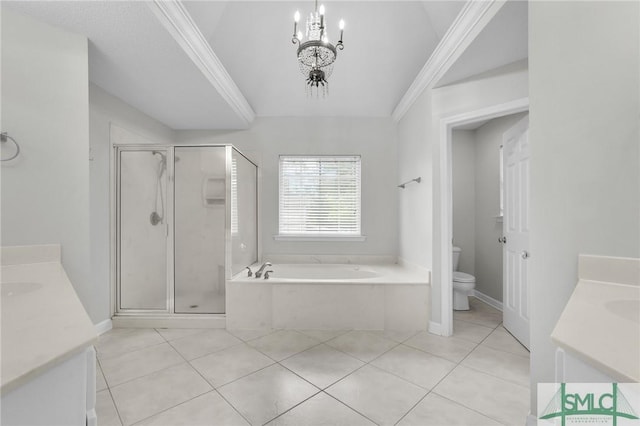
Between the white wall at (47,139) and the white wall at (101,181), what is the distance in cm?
77

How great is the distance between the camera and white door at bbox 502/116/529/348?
7.00 feet

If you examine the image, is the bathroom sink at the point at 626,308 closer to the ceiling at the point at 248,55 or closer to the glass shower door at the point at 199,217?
the ceiling at the point at 248,55

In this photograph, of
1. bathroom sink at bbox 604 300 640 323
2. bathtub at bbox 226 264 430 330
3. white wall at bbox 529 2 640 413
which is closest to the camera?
bathroom sink at bbox 604 300 640 323

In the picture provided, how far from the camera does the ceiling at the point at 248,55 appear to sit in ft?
5.07

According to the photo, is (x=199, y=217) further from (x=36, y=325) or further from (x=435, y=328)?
(x=435, y=328)

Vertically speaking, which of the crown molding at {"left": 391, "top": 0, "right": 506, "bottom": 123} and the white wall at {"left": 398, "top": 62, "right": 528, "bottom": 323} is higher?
the crown molding at {"left": 391, "top": 0, "right": 506, "bottom": 123}

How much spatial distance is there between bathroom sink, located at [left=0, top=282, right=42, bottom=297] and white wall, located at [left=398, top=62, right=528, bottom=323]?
2.74 m

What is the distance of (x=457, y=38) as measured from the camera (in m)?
1.82

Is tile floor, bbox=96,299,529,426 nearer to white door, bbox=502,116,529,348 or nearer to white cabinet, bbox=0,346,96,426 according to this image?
white door, bbox=502,116,529,348

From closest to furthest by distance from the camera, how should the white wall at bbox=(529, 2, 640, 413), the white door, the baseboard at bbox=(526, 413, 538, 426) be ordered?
the white wall at bbox=(529, 2, 640, 413)
the baseboard at bbox=(526, 413, 538, 426)
the white door

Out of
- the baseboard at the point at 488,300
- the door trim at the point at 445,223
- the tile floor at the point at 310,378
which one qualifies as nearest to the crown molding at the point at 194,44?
the door trim at the point at 445,223

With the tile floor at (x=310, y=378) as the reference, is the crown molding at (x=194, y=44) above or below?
above

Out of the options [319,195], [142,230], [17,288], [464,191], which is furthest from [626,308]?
[142,230]

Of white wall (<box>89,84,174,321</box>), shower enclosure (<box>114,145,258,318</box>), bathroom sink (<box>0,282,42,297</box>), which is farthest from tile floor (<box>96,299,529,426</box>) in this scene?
bathroom sink (<box>0,282,42,297</box>)
